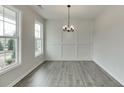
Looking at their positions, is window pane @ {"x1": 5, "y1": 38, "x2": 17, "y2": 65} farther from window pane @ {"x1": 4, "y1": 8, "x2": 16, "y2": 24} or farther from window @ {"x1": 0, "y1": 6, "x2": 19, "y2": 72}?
window pane @ {"x1": 4, "y1": 8, "x2": 16, "y2": 24}

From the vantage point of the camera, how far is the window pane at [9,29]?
329cm

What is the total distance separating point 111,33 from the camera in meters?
4.39

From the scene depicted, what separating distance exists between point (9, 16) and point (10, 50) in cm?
96

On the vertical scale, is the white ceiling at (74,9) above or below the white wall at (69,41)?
above

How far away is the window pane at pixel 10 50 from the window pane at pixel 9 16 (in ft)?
1.79

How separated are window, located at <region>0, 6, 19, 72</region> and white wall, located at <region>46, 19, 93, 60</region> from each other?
4073 millimetres

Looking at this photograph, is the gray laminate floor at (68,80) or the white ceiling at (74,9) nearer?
the gray laminate floor at (68,80)

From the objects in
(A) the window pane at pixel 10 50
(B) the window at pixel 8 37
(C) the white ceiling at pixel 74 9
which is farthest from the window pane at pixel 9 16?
(C) the white ceiling at pixel 74 9

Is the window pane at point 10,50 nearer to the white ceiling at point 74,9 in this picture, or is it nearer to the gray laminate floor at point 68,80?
the gray laminate floor at point 68,80

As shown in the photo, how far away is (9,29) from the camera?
3.46m

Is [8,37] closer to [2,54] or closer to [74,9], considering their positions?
[2,54]

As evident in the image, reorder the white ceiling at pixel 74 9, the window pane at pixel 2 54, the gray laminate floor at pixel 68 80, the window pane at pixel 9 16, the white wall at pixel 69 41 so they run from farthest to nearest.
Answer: the white wall at pixel 69 41, the white ceiling at pixel 74 9, the gray laminate floor at pixel 68 80, the window pane at pixel 9 16, the window pane at pixel 2 54

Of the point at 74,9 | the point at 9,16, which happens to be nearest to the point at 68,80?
the point at 9,16
